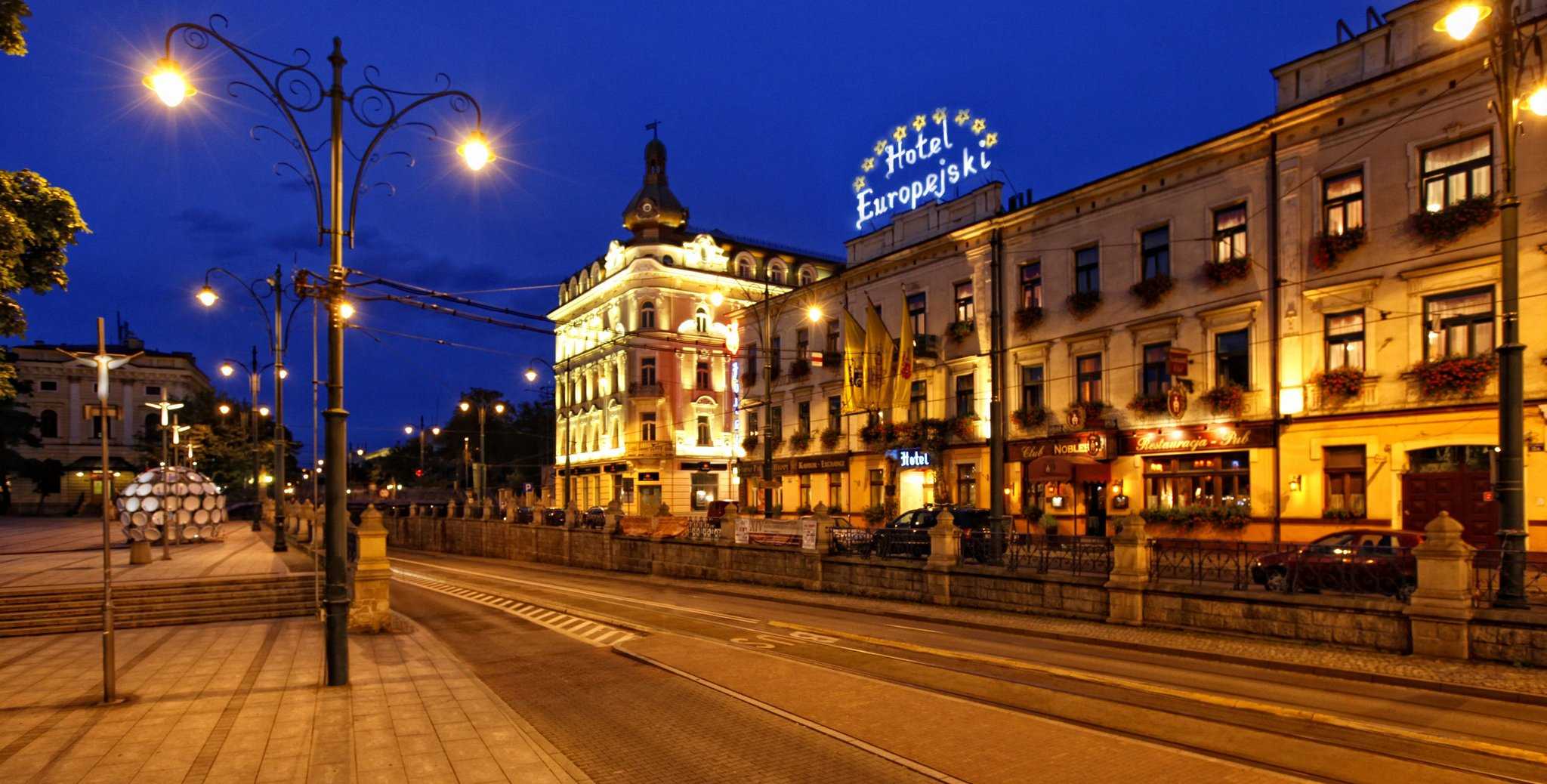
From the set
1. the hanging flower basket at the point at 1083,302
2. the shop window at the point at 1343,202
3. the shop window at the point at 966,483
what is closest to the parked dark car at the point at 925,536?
the shop window at the point at 966,483

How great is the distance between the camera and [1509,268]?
1374 centimetres

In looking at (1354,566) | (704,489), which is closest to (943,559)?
(1354,566)

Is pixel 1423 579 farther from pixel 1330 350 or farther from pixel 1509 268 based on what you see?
pixel 1330 350

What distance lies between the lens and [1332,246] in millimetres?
24422

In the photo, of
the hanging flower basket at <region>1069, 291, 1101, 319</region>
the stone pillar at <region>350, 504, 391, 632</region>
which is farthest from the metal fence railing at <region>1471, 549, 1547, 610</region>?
the stone pillar at <region>350, 504, 391, 632</region>

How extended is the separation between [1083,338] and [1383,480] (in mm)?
10582

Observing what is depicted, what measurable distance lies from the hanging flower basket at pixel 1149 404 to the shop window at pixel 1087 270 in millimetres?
4206

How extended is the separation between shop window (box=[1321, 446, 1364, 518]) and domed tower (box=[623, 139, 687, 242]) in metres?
46.5

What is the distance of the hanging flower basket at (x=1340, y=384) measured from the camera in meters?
23.7

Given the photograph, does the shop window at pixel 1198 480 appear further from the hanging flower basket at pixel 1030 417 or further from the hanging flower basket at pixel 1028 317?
the hanging flower basket at pixel 1028 317

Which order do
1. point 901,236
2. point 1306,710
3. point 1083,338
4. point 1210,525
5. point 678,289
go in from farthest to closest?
point 678,289 < point 901,236 < point 1083,338 < point 1210,525 < point 1306,710

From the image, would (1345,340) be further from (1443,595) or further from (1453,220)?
(1443,595)

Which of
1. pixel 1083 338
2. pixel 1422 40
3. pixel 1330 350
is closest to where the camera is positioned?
pixel 1422 40

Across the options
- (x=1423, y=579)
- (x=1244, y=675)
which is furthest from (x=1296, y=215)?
(x=1244, y=675)
